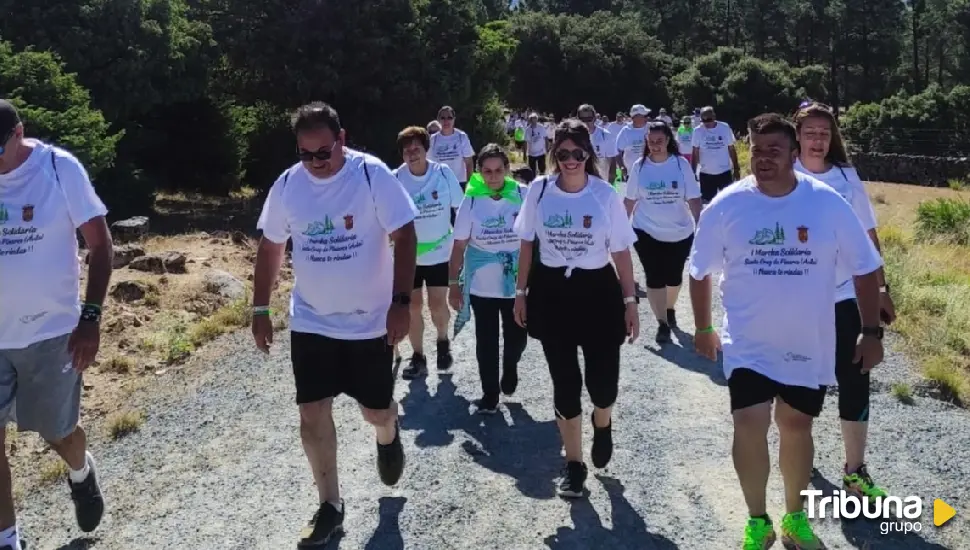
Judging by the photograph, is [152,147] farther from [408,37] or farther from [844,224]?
[844,224]

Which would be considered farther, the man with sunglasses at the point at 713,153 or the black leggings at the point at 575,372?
the man with sunglasses at the point at 713,153

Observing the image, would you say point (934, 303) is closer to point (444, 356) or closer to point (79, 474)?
point (444, 356)

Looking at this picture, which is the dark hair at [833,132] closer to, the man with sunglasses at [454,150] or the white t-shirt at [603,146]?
the man with sunglasses at [454,150]

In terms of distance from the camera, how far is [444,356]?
7457 millimetres

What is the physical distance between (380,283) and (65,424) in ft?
5.53

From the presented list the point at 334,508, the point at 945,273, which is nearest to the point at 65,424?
the point at 334,508

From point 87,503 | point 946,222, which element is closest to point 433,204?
point 87,503

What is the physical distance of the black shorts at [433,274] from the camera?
7129 mm

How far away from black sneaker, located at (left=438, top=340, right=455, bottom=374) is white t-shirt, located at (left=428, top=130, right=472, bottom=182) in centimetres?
372

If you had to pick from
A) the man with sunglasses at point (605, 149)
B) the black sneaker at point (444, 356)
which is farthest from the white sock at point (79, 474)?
the man with sunglasses at point (605, 149)

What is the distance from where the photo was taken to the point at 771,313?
12.6 feet

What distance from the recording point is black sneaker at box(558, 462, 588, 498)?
480cm

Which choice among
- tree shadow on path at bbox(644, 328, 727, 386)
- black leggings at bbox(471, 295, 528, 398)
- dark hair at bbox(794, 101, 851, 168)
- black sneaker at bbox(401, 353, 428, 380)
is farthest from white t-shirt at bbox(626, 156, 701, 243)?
dark hair at bbox(794, 101, 851, 168)

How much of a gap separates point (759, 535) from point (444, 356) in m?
3.94
